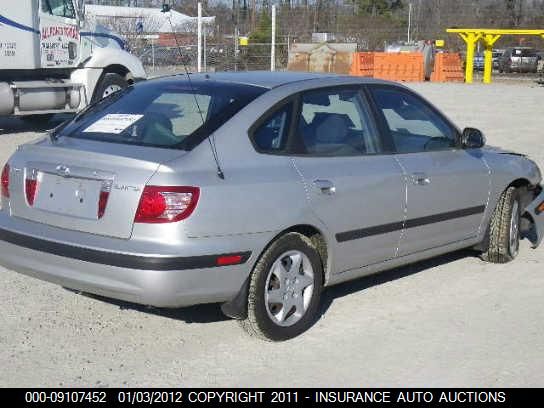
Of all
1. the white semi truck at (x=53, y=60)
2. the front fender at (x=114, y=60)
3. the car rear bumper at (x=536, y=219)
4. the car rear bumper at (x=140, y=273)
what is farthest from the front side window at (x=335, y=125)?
the front fender at (x=114, y=60)

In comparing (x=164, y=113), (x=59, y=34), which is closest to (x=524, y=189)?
(x=164, y=113)

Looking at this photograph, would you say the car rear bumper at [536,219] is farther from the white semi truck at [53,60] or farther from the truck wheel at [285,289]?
the white semi truck at [53,60]

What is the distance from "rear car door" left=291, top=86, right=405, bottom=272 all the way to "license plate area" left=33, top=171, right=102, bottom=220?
1196 millimetres

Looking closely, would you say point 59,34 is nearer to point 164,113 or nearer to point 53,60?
point 53,60

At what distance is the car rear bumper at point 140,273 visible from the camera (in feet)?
13.5

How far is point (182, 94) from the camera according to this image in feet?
16.9

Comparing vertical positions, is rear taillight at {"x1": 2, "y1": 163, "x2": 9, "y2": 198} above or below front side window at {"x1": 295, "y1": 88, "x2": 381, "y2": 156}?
below

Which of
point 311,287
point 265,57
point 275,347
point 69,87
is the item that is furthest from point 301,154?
point 265,57

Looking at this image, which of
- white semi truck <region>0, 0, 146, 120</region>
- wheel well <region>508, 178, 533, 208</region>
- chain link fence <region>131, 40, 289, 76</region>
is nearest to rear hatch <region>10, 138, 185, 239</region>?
wheel well <region>508, 178, 533, 208</region>

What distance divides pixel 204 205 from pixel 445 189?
2189mm

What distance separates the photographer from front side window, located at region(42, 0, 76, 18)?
15219 millimetres

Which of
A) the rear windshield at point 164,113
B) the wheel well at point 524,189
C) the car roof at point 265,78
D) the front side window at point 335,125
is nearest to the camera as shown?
the rear windshield at point 164,113

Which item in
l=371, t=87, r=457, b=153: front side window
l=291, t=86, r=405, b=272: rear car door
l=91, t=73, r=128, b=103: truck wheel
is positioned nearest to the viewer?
l=291, t=86, r=405, b=272: rear car door

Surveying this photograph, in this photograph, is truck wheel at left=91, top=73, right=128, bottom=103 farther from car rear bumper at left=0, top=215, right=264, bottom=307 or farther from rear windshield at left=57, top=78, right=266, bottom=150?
car rear bumper at left=0, top=215, right=264, bottom=307
